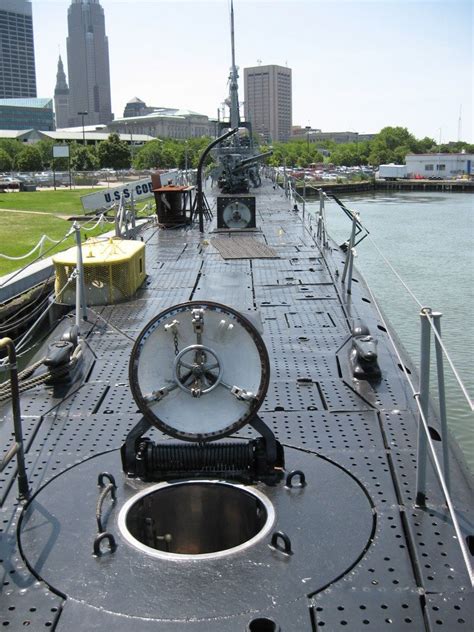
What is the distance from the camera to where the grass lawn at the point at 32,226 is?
19016 millimetres

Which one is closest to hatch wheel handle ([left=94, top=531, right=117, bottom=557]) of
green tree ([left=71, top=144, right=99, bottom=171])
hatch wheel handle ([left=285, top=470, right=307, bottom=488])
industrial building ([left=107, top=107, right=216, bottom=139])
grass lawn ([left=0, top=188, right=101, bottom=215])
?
hatch wheel handle ([left=285, top=470, right=307, bottom=488])

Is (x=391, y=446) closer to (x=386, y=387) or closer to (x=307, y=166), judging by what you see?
(x=386, y=387)

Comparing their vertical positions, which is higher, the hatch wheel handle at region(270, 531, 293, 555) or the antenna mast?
the antenna mast

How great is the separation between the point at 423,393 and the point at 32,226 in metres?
23.3

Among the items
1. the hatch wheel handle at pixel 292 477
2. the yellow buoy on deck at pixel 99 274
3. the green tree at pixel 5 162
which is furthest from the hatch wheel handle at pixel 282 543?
the green tree at pixel 5 162

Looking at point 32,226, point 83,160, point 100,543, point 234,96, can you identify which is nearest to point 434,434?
point 100,543

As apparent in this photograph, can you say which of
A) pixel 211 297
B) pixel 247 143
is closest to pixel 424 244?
pixel 247 143

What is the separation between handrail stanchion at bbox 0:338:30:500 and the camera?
13.1 feet

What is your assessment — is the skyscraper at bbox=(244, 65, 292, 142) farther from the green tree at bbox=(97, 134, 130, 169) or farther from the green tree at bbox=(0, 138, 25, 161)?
the green tree at bbox=(97, 134, 130, 169)

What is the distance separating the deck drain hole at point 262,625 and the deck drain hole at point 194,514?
1.02 metres

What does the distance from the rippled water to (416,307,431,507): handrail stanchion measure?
512 cm

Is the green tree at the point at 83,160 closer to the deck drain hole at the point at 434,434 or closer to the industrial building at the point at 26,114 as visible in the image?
the deck drain hole at the point at 434,434

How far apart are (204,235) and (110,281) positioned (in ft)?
23.1

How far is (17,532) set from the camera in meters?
4.01
